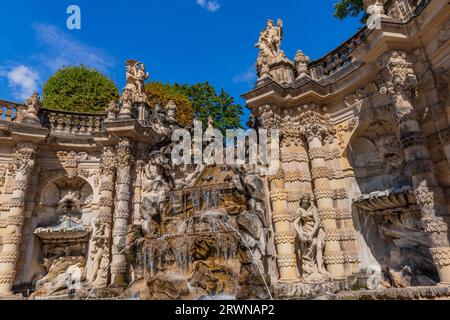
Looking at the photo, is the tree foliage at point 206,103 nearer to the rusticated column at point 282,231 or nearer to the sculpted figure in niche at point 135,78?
the sculpted figure in niche at point 135,78

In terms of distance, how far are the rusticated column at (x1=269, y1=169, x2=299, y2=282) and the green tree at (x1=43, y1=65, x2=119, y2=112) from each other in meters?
14.9

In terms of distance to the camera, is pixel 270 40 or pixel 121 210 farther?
pixel 270 40

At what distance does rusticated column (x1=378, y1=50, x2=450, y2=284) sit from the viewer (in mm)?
5875

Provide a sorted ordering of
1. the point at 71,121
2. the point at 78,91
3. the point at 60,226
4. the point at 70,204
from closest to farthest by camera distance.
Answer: the point at 60,226 → the point at 70,204 → the point at 71,121 → the point at 78,91

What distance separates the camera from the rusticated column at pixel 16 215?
9820 millimetres

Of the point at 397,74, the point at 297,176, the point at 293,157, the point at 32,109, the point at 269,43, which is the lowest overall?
the point at 297,176

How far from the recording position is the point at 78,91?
65.0ft

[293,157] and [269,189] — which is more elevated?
[293,157]

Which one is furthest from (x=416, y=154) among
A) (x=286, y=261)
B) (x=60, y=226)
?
(x=60, y=226)

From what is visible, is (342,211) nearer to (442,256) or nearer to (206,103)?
(442,256)

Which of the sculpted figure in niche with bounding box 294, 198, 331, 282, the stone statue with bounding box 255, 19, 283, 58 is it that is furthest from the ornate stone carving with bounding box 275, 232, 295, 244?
the stone statue with bounding box 255, 19, 283, 58

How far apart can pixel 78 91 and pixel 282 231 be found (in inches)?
683

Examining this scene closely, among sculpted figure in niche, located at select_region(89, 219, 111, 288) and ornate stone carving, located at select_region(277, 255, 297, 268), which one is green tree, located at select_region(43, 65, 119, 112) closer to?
sculpted figure in niche, located at select_region(89, 219, 111, 288)
